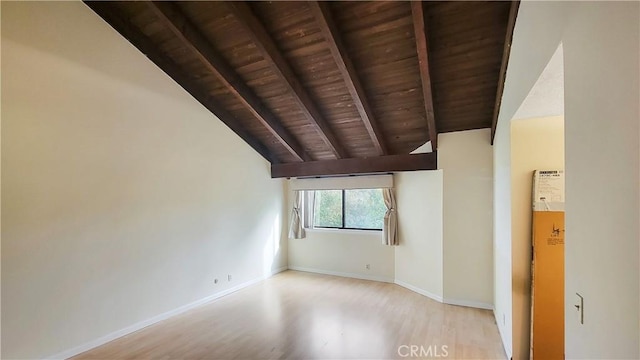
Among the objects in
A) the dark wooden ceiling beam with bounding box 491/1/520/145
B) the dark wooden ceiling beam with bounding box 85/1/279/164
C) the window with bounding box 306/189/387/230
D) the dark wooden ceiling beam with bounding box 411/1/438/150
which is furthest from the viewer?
the window with bounding box 306/189/387/230

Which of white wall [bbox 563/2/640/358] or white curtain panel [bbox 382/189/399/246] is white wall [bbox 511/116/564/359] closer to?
white wall [bbox 563/2/640/358]

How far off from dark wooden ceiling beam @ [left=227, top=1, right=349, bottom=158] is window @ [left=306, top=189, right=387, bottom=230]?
158cm

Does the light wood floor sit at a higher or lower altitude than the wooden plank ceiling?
lower

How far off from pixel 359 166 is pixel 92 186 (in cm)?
371

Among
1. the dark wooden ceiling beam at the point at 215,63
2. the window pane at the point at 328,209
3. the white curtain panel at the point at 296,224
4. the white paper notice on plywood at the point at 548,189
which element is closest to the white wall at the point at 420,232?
the window pane at the point at 328,209

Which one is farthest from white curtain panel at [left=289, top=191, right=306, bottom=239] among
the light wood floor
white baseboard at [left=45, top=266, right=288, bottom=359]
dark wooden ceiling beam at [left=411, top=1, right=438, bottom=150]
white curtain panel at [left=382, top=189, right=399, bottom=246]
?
dark wooden ceiling beam at [left=411, top=1, right=438, bottom=150]

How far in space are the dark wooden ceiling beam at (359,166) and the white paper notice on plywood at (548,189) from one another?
1.77 m

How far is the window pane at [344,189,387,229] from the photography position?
5.78 meters

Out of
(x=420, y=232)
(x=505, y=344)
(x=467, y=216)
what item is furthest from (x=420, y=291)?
(x=505, y=344)

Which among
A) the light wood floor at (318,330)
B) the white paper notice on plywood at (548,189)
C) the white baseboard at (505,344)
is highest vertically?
→ the white paper notice on plywood at (548,189)

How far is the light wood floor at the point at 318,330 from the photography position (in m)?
2.99

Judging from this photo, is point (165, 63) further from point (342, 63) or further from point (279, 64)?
point (342, 63)

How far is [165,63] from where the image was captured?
3945 mm

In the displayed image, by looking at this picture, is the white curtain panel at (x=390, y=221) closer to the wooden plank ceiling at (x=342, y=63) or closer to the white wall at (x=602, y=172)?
the wooden plank ceiling at (x=342, y=63)
